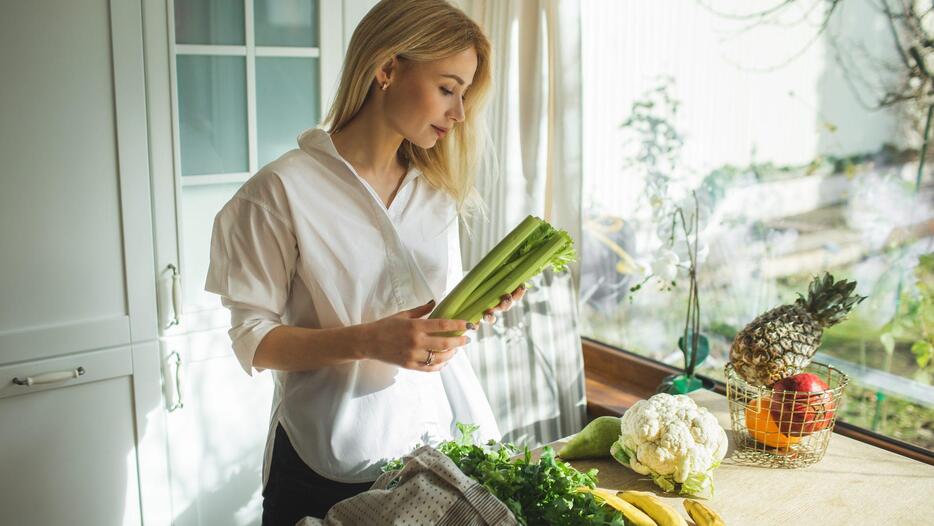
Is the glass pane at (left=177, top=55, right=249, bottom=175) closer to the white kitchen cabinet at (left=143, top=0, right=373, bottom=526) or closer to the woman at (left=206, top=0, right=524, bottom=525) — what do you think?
the white kitchen cabinet at (left=143, top=0, right=373, bottom=526)

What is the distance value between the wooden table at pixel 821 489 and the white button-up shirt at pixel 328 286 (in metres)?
0.39

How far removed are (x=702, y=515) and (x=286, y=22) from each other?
1817mm

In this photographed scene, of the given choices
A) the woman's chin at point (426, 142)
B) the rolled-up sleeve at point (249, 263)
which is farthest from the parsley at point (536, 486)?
the woman's chin at point (426, 142)

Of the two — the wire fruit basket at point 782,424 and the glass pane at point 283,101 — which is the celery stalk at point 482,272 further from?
the glass pane at point 283,101

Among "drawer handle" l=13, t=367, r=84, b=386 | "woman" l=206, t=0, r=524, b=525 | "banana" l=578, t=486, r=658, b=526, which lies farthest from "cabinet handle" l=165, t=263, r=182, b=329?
"banana" l=578, t=486, r=658, b=526

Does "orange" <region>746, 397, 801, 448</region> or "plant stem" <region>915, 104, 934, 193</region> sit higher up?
"plant stem" <region>915, 104, 934, 193</region>

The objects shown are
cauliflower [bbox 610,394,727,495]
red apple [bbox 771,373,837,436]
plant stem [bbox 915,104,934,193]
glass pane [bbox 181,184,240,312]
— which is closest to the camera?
cauliflower [bbox 610,394,727,495]

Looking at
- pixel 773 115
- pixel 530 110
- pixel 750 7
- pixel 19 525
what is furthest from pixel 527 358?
pixel 19 525

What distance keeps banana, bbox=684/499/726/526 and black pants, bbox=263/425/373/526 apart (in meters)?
0.58

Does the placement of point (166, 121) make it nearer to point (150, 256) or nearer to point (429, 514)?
point (150, 256)

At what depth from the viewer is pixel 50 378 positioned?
2121 millimetres

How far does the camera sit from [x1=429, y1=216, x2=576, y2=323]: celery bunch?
1.48 meters

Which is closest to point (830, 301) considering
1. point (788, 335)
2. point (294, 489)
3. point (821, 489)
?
point (788, 335)

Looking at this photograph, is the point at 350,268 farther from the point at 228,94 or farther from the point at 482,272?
the point at 228,94
